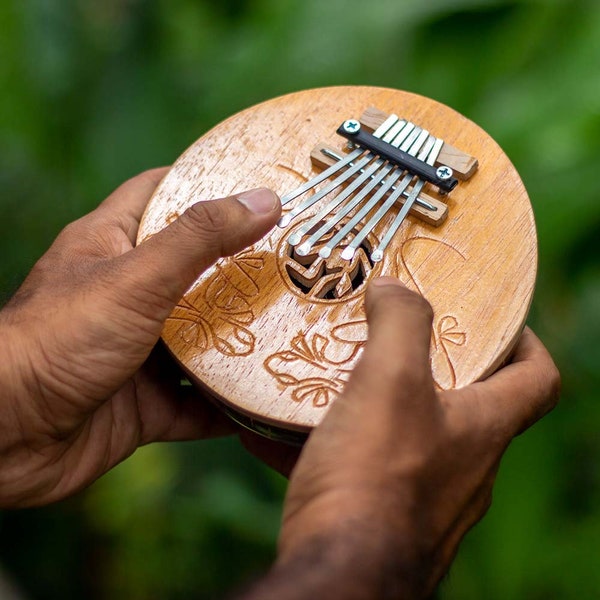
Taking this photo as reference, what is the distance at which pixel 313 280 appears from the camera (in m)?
1.28

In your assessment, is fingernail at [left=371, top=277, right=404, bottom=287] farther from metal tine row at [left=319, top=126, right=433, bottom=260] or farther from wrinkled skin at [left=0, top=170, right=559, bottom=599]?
metal tine row at [left=319, top=126, right=433, bottom=260]

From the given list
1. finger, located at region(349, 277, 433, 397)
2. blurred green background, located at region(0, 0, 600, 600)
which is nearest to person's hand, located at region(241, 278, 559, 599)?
finger, located at region(349, 277, 433, 397)

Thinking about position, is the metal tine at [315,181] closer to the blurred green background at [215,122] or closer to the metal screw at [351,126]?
the metal screw at [351,126]

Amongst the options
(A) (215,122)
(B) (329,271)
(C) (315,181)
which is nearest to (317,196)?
(C) (315,181)

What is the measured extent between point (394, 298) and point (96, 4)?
1.64 metres

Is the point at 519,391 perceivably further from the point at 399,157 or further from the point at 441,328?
the point at 399,157

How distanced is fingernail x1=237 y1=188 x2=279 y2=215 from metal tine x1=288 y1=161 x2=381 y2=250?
74 millimetres

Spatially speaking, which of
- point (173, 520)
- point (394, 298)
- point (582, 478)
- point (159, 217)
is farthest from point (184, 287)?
point (582, 478)

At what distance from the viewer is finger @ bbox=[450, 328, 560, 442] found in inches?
43.9

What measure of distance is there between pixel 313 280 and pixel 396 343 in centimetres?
32

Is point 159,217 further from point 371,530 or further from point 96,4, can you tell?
point 96,4

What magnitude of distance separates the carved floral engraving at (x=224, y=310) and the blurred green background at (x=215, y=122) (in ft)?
2.30

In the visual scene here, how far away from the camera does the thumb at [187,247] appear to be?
118 cm

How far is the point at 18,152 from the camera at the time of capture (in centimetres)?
202
